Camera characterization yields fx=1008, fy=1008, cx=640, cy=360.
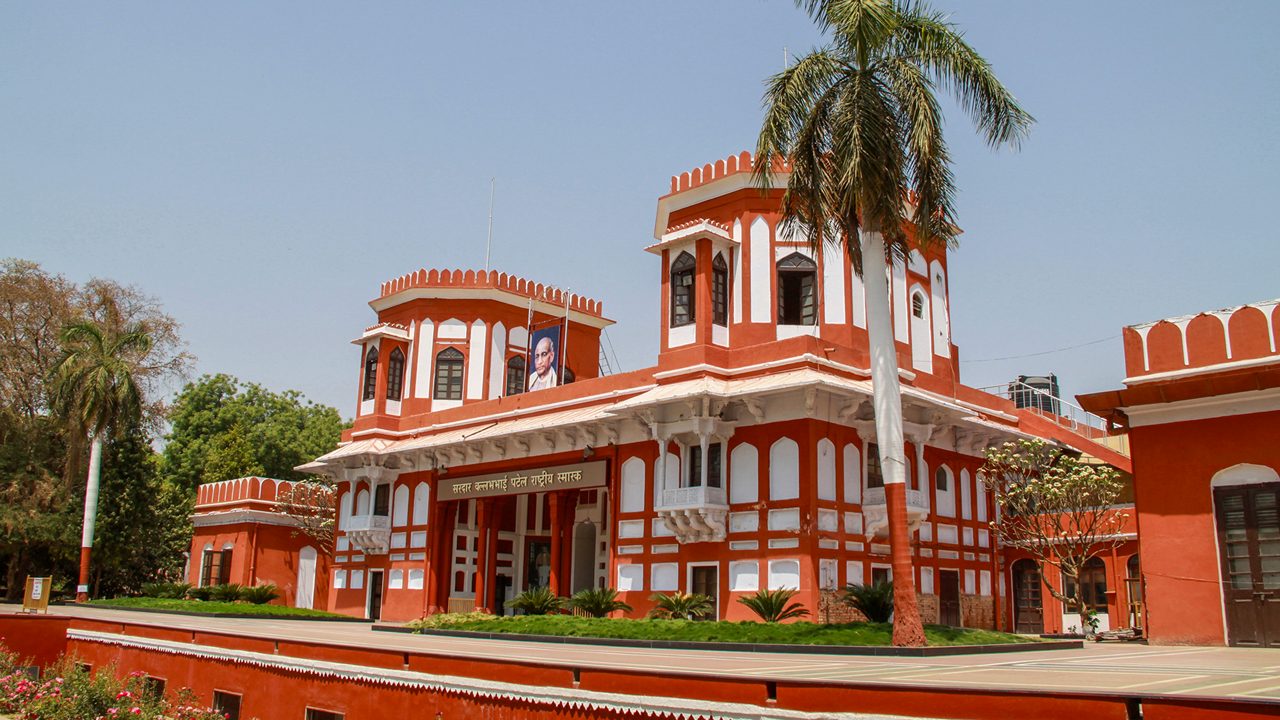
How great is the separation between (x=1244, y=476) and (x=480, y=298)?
84.0 feet

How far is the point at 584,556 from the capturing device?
32969 mm

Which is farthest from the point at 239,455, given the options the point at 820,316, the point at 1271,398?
the point at 1271,398

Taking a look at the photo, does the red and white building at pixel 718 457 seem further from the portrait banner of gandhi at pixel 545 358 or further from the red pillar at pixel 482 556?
the portrait banner of gandhi at pixel 545 358

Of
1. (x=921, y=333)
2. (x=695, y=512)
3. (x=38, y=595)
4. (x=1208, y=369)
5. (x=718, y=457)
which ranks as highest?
(x=921, y=333)

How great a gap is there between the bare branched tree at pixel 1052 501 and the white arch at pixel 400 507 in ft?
61.7

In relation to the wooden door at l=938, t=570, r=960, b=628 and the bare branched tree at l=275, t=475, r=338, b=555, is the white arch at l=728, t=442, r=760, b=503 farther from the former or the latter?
the bare branched tree at l=275, t=475, r=338, b=555

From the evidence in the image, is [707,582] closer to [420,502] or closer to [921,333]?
[921,333]

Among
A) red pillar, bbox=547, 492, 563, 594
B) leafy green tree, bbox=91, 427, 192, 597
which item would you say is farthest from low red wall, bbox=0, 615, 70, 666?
leafy green tree, bbox=91, 427, 192, 597

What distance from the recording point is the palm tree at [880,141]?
17859 millimetres

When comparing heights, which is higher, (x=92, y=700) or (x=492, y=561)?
(x=492, y=561)


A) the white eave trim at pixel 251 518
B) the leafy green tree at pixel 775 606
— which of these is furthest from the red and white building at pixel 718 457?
the white eave trim at pixel 251 518

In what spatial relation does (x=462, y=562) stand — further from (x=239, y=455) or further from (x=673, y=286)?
(x=239, y=455)

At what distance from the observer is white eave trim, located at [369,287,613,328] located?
37062 millimetres

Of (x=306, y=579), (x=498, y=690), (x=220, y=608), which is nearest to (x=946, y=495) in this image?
(x=498, y=690)
